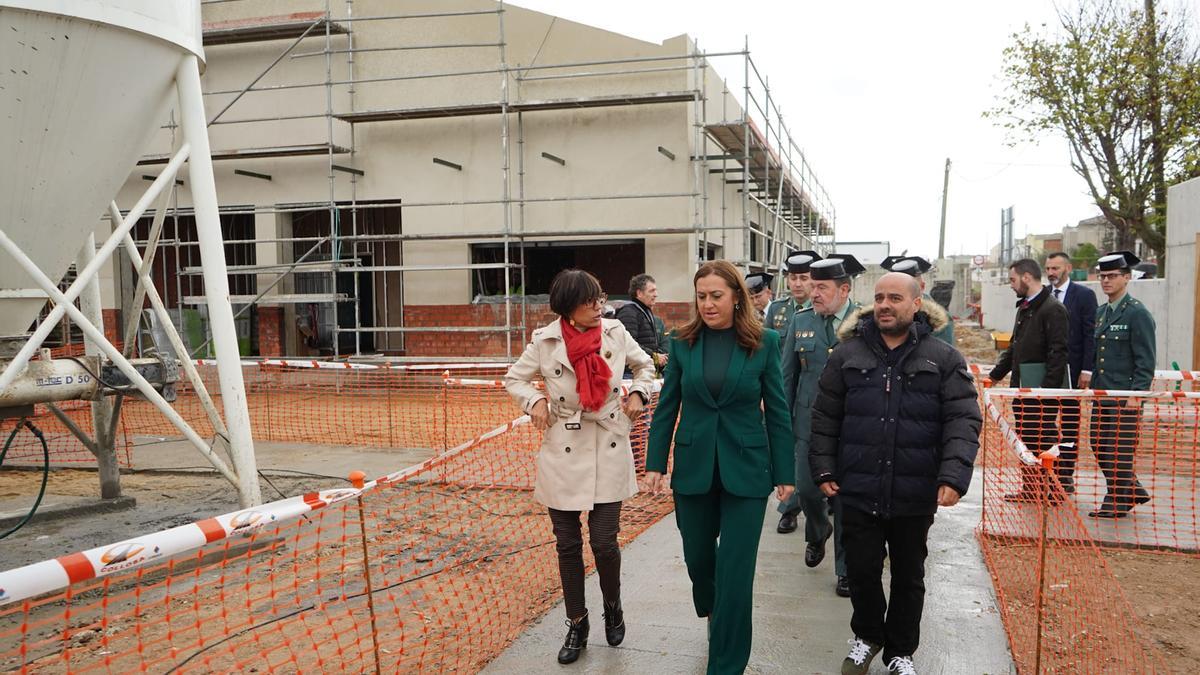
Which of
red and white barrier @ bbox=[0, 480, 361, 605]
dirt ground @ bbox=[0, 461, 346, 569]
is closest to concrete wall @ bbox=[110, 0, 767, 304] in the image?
dirt ground @ bbox=[0, 461, 346, 569]

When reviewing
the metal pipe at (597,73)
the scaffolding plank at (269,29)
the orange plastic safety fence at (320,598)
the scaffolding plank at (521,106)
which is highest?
the scaffolding plank at (269,29)

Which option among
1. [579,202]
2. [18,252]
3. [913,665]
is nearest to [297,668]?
[913,665]

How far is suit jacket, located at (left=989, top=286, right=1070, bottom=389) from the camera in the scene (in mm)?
6371

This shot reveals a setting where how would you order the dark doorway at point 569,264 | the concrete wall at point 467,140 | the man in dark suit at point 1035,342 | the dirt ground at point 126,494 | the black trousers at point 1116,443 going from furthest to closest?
the dark doorway at point 569,264 < the concrete wall at point 467,140 < the man in dark suit at point 1035,342 < the black trousers at point 1116,443 < the dirt ground at point 126,494

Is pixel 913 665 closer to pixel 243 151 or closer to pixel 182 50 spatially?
pixel 182 50

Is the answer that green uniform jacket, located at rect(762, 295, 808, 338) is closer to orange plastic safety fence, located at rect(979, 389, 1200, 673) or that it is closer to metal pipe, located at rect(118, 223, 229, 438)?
orange plastic safety fence, located at rect(979, 389, 1200, 673)

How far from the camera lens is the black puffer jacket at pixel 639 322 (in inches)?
270

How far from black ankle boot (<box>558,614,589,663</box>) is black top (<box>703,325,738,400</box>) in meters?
1.21

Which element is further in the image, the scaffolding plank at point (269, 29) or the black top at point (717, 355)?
the scaffolding plank at point (269, 29)

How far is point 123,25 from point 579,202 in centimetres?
882

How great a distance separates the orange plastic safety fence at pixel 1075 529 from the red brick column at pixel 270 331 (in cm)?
1207

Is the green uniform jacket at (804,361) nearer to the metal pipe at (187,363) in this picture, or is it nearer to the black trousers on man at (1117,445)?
the black trousers on man at (1117,445)

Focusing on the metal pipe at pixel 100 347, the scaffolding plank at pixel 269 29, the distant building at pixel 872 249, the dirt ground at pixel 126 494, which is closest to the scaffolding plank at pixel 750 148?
the scaffolding plank at pixel 269 29

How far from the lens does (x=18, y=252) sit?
471 cm
